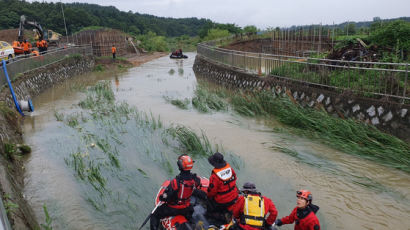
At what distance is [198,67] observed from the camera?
84.9ft

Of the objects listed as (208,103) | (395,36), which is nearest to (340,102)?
(395,36)

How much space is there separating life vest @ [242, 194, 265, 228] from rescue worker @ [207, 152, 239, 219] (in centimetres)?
64

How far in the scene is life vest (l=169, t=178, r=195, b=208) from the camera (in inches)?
180

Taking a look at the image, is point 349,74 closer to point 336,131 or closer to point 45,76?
point 336,131

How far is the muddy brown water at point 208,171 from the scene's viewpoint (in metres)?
5.59

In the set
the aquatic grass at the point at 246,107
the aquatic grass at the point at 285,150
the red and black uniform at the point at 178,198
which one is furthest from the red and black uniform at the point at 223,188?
the aquatic grass at the point at 246,107

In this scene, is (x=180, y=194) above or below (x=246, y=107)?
above

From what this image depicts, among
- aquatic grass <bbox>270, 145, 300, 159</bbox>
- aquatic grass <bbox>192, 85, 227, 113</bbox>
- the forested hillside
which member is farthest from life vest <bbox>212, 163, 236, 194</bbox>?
the forested hillside

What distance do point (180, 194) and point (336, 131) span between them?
18.4 ft

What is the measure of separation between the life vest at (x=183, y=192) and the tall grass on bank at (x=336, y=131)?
4863 millimetres

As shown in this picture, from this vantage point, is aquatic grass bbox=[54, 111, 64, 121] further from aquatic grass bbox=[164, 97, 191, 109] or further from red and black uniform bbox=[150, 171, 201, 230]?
red and black uniform bbox=[150, 171, 201, 230]

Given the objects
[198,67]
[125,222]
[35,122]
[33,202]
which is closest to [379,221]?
[125,222]

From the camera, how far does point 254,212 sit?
4113mm

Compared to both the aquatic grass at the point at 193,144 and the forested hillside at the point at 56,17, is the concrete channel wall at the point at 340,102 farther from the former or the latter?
the forested hillside at the point at 56,17
